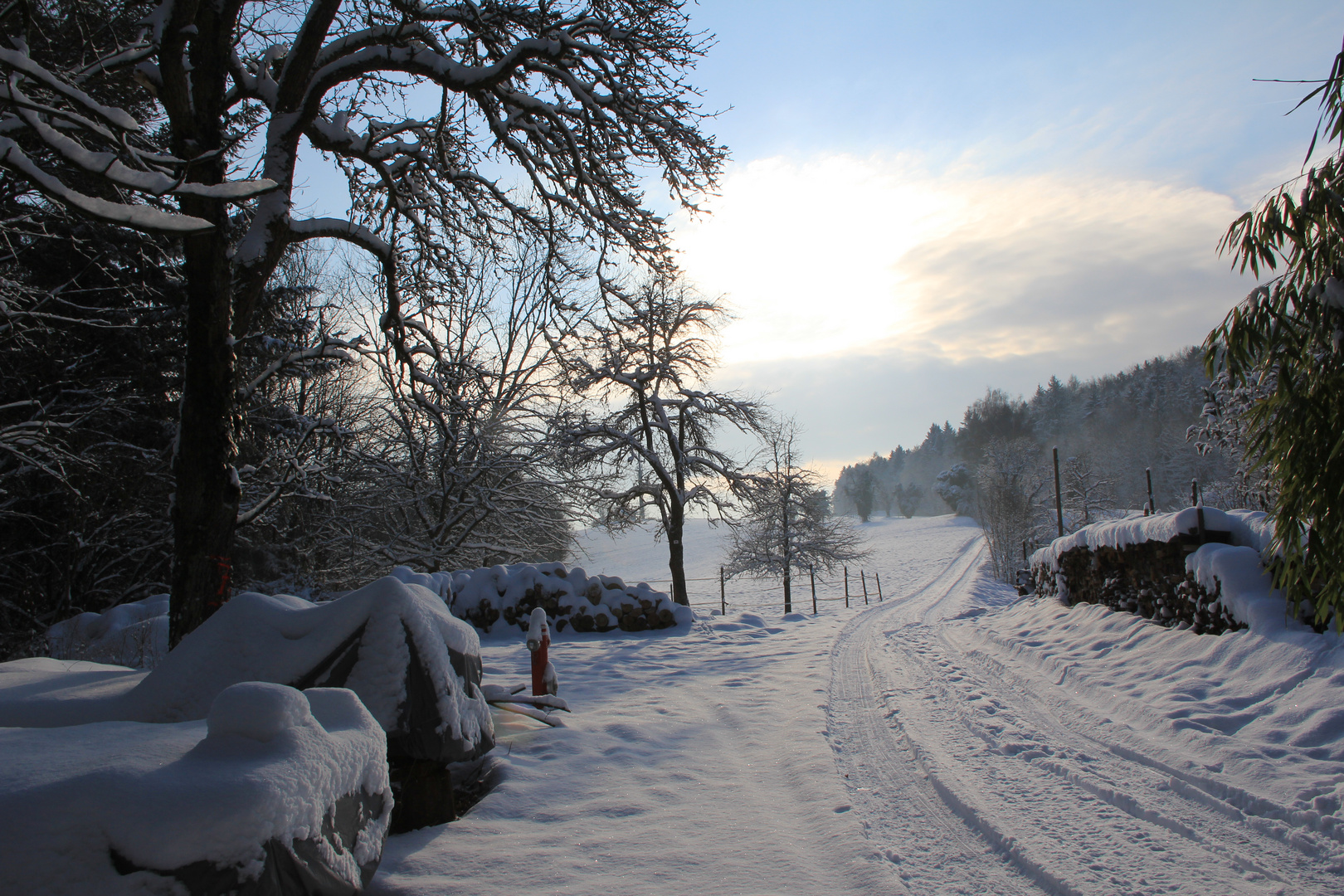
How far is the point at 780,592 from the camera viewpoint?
36.3 metres

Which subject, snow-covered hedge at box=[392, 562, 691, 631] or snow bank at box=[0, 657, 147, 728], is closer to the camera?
snow bank at box=[0, 657, 147, 728]

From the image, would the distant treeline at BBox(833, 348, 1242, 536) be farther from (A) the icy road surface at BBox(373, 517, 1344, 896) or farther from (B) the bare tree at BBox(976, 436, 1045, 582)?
(A) the icy road surface at BBox(373, 517, 1344, 896)

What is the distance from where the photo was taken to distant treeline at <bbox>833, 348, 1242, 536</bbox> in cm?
4309

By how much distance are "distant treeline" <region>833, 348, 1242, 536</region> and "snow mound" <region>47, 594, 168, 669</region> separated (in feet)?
110

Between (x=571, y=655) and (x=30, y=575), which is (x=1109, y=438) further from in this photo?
(x=30, y=575)

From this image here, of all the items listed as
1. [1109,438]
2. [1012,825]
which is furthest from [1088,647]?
[1109,438]

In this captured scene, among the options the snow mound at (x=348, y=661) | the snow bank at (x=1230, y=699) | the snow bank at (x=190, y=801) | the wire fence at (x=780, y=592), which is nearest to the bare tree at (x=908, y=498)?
the wire fence at (x=780, y=592)

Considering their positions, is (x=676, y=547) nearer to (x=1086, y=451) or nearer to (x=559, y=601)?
(x=559, y=601)

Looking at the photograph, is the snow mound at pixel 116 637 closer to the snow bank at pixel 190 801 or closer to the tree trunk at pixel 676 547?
the snow bank at pixel 190 801

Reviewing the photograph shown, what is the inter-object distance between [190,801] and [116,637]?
318 inches

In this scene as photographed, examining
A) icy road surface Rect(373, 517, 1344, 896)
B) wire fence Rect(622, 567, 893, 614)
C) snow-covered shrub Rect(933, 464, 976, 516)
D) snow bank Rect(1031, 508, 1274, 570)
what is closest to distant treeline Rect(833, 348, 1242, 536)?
snow-covered shrub Rect(933, 464, 976, 516)

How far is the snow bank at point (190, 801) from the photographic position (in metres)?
1.42

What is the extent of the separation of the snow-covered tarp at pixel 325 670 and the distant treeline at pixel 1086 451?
3232 centimetres

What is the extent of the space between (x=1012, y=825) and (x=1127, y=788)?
1.17m
